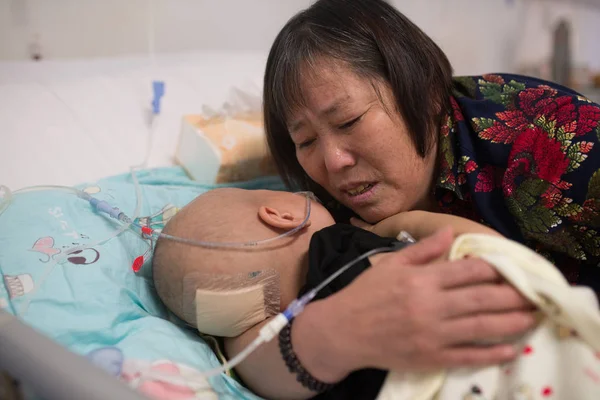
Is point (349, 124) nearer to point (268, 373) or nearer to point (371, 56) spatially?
point (371, 56)

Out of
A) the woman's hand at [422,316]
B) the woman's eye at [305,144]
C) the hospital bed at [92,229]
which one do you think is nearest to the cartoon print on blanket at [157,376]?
the hospital bed at [92,229]

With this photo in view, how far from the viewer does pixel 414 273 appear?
805mm

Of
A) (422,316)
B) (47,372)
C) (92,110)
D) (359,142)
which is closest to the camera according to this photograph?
(47,372)

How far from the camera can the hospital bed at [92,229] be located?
745 mm

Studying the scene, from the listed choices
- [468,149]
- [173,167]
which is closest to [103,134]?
[173,167]

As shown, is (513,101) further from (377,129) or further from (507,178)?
(377,129)

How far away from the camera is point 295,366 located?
2.97ft

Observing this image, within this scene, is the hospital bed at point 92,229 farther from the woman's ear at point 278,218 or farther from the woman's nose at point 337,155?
the woman's nose at point 337,155

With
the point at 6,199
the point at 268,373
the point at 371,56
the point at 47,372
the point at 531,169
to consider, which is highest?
the point at 371,56

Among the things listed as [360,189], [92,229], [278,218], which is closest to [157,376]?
[278,218]

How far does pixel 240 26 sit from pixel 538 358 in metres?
2.24

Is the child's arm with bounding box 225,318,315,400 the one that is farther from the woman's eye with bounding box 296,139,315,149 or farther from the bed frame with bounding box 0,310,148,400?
the woman's eye with bounding box 296,139,315,149

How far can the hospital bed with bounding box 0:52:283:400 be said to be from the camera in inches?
29.3

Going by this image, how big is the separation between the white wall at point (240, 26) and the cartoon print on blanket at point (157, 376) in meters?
1.45
